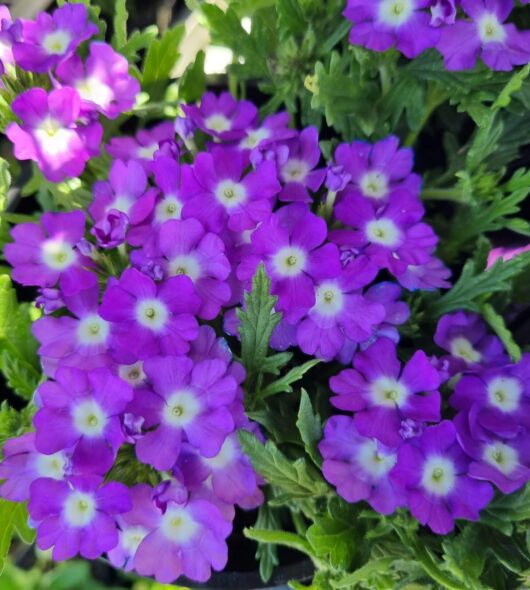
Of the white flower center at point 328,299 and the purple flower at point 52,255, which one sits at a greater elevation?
the white flower center at point 328,299

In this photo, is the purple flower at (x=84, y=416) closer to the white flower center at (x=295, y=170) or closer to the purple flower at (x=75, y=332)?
the purple flower at (x=75, y=332)

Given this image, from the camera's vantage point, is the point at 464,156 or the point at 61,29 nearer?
the point at 61,29

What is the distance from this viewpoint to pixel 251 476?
0.61 metres

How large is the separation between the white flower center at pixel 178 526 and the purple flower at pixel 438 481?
175mm

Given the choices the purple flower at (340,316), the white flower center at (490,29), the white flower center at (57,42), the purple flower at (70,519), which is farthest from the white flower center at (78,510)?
the white flower center at (490,29)

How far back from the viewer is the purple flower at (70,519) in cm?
57

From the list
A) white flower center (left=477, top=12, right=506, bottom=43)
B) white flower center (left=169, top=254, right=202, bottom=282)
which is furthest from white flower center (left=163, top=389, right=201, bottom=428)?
white flower center (left=477, top=12, right=506, bottom=43)

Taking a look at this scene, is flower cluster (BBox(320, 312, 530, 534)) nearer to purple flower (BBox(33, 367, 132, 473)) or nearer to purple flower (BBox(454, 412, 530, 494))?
purple flower (BBox(454, 412, 530, 494))

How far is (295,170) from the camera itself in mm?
695

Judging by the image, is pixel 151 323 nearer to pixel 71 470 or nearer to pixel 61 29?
pixel 71 470

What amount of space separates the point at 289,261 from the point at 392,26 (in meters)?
0.25

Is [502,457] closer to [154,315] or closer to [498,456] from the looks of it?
[498,456]

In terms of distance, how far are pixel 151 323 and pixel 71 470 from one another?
0.43 feet

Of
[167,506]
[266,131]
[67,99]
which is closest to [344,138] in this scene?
[266,131]
